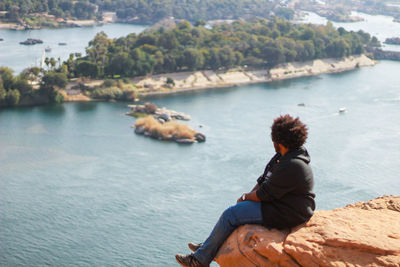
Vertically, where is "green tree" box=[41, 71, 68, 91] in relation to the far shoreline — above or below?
above

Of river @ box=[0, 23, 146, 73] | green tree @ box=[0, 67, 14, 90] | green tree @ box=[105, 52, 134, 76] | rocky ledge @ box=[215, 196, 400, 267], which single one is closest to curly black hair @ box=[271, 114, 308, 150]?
rocky ledge @ box=[215, 196, 400, 267]

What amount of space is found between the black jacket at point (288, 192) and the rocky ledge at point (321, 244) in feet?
0.36

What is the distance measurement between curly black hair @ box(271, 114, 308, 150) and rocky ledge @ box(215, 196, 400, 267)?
0.65 meters

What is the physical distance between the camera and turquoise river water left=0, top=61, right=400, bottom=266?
18.1 m

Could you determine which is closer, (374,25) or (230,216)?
(230,216)

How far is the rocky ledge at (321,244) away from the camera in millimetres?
4031

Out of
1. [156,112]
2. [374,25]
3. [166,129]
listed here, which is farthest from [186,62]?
[374,25]

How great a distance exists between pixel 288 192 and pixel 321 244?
0.47 meters

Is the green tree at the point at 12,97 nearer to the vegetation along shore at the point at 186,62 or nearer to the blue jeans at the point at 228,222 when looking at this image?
the vegetation along shore at the point at 186,62

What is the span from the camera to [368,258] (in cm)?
401

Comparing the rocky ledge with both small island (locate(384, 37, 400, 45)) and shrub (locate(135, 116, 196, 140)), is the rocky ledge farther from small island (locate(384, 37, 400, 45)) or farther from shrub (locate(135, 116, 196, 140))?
small island (locate(384, 37, 400, 45))

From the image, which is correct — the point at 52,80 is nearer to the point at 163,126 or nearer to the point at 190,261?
the point at 163,126

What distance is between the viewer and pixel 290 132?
14.2 ft

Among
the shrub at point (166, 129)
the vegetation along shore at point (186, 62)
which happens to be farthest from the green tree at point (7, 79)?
the shrub at point (166, 129)
